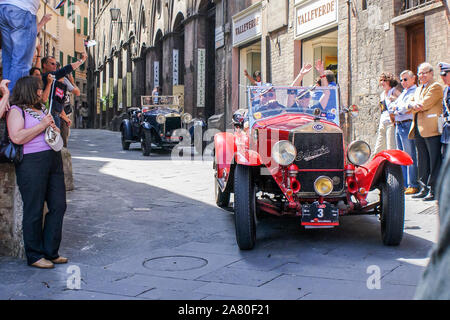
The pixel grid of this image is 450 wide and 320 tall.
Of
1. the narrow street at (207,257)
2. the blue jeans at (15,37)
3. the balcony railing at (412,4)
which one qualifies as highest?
the balcony railing at (412,4)

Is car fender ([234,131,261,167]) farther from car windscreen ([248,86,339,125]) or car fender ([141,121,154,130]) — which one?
car fender ([141,121,154,130])

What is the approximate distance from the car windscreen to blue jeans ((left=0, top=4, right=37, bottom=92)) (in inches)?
90.1

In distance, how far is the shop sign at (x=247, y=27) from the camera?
50.4 ft

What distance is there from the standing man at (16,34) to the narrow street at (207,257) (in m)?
1.67

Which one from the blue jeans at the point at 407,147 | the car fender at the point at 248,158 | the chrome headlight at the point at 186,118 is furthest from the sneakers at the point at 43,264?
the chrome headlight at the point at 186,118

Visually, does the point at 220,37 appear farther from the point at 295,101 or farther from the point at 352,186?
the point at 352,186

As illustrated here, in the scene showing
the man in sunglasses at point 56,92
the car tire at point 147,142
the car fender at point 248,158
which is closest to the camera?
the car fender at point 248,158

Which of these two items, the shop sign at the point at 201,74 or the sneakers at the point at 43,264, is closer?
the sneakers at the point at 43,264

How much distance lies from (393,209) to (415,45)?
234 inches

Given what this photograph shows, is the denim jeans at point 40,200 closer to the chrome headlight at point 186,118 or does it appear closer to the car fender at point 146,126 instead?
the car fender at point 146,126

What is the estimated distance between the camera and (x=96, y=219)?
19.0 ft

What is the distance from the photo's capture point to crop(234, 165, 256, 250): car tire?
171 inches

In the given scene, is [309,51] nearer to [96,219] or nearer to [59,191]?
[96,219]
